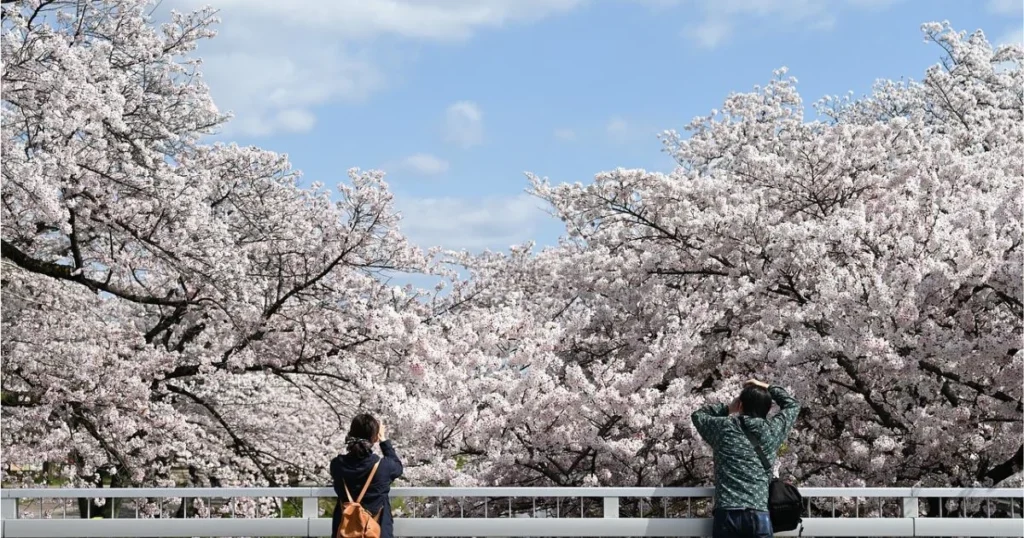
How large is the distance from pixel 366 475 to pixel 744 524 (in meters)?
2.09

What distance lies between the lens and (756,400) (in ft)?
18.9

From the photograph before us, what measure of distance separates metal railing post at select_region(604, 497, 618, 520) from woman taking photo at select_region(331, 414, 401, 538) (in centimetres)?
134

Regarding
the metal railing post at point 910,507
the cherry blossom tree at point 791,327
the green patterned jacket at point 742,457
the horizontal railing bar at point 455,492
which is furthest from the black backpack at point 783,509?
the cherry blossom tree at point 791,327

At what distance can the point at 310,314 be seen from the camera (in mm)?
12805

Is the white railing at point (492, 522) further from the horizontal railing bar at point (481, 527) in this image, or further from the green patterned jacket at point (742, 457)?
the green patterned jacket at point (742, 457)

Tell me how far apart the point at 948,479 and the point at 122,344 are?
9.33 m

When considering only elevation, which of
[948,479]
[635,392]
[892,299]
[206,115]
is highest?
[206,115]

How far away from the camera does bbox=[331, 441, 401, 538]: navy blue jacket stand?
19.8ft

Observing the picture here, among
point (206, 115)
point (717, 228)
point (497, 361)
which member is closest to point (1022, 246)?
point (717, 228)

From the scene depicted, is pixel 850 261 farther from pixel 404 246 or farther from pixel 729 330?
pixel 404 246

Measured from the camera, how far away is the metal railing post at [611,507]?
6539 mm

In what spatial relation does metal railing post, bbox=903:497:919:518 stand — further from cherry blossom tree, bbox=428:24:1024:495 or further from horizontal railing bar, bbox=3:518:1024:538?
cherry blossom tree, bbox=428:24:1024:495

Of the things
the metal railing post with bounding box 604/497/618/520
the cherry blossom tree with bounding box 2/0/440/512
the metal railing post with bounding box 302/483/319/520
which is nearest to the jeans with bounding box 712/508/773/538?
the metal railing post with bounding box 604/497/618/520

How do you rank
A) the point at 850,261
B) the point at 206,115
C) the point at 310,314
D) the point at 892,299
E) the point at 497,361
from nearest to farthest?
the point at 892,299
the point at 850,261
the point at 497,361
the point at 310,314
the point at 206,115
